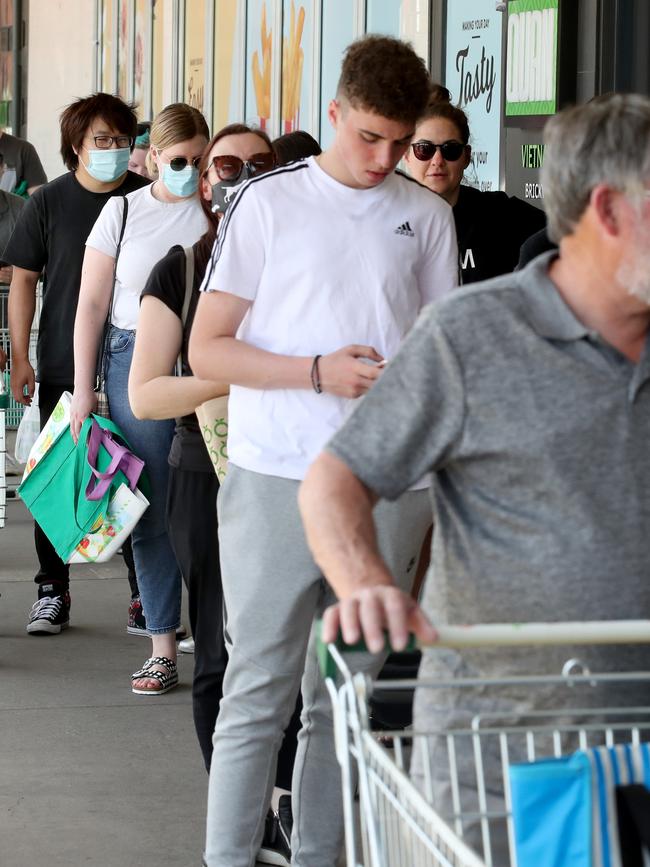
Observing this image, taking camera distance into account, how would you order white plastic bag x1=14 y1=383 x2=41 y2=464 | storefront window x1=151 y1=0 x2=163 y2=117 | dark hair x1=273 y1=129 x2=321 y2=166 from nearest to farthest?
dark hair x1=273 y1=129 x2=321 y2=166 < white plastic bag x1=14 y1=383 x2=41 y2=464 < storefront window x1=151 y1=0 x2=163 y2=117

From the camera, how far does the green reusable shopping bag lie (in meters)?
5.60

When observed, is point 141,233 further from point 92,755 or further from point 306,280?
point 306,280

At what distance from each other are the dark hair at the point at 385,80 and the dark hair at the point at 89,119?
310 centimetres

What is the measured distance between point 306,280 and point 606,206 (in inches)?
52.1

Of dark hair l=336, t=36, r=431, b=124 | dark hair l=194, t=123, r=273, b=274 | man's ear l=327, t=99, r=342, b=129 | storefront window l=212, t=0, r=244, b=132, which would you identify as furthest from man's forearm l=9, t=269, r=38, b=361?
storefront window l=212, t=0, r=244, b=132

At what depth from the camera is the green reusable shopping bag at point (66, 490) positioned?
18.4ft

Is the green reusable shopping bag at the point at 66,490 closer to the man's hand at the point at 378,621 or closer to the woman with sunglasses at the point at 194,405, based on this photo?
the woman with sunglasses at the point at 194,405

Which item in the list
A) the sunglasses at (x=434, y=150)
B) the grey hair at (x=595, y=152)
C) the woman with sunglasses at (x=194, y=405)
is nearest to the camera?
the grey hair at (x=595, y=152)

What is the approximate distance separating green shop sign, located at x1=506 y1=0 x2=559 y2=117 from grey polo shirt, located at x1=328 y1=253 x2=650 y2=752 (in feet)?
15.0

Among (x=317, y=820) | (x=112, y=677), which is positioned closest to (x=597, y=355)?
(x=317, y=820)

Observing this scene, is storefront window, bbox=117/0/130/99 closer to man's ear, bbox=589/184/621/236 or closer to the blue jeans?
the blue jeans

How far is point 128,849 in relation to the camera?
171 inches

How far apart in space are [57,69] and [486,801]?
19.1m

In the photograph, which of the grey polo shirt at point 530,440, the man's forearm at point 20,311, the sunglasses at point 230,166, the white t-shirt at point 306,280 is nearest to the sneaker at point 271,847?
the white t-shirt at point 306,280
